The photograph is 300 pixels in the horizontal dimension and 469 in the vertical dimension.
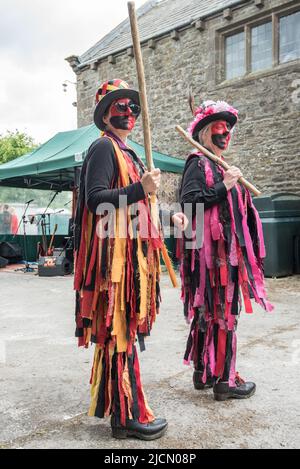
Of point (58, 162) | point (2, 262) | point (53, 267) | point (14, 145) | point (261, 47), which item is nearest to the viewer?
point (58, 162)

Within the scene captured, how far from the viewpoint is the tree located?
112 ft

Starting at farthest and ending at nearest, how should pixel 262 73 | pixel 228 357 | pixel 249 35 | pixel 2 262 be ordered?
1. pixel 2 262
2. pixel 249 35
3. pixel 262 73
4. pixel 228 357

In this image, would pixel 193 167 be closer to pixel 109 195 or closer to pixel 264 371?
pixel 109 195

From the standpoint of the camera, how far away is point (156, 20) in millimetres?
13211

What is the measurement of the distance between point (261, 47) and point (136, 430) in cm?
964

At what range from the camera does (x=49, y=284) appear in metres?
8.32

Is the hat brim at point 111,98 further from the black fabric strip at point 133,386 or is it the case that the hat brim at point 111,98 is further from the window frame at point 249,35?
the window frame at point 249,35

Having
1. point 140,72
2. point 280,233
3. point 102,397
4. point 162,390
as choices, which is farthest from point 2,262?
point 140,72

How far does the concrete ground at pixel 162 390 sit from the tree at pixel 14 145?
30.7m

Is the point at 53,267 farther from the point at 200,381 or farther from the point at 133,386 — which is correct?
the point at 133,386

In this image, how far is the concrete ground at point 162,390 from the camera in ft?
7.53
